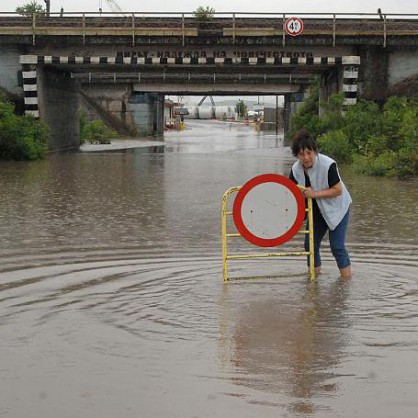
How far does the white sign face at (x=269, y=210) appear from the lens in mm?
8383

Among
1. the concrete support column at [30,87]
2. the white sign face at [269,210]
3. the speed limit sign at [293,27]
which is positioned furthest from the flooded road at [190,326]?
the concrete support column at [30,87]

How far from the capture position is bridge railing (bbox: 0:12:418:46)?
35.4m

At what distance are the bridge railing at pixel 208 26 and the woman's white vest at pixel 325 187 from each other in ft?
89.9

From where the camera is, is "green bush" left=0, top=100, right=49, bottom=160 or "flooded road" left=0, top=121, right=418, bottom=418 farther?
"green bush" left=0, top=100, right=49, bottom=160

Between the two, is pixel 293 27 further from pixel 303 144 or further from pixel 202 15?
pixel 303 144

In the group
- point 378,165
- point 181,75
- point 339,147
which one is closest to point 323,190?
point 378,165

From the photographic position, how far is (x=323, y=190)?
8.52 m

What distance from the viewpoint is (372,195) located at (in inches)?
723

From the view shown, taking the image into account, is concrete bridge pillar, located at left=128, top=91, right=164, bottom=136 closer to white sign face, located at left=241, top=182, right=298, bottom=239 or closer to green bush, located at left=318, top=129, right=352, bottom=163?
green bush, located at left=318, top=129, right=352, bottom=163

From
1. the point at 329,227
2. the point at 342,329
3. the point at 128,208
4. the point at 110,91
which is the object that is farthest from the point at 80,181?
the point at 110,91

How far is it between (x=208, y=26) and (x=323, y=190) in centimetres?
2801

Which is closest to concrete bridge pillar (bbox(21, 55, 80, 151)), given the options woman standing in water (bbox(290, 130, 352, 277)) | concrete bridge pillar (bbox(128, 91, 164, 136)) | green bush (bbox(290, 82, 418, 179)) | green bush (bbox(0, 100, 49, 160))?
green bush (bbox(0, 100, 49, 160))

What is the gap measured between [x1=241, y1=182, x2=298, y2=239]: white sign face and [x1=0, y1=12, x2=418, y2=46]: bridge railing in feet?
90.8

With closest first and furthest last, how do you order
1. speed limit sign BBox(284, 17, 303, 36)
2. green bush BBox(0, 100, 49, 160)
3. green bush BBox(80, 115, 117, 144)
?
green bush BBox(0, 100, 49, 160)
speed limit sign BBox(284, 17, 303, 36)
green bush BBox(80, 115, 117, 144)
